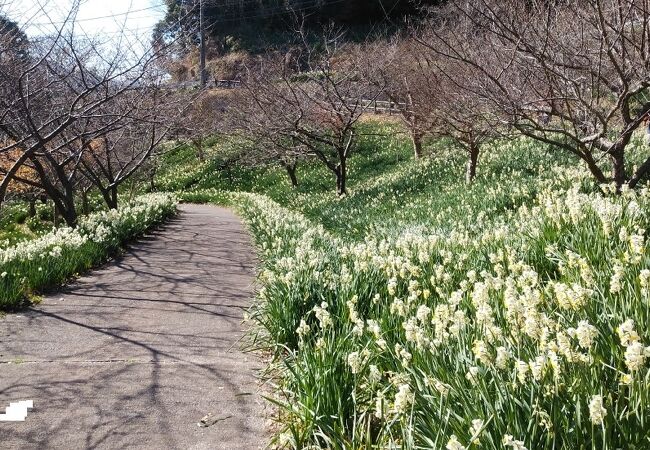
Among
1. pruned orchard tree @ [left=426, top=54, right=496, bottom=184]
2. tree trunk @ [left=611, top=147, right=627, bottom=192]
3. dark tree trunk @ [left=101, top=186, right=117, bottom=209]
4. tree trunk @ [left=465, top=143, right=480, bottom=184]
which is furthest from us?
dark tree trunk @ [left=101, top=186, right=117, bottom=209]

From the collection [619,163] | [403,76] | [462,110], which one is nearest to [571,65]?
[619,163]

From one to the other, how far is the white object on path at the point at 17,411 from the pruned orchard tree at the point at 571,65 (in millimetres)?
4340

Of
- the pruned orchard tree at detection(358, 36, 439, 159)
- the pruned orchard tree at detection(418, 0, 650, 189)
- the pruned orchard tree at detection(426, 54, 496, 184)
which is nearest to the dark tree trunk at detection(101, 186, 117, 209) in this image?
the pruned orchard tree at detection(358, 36, 439, 159)

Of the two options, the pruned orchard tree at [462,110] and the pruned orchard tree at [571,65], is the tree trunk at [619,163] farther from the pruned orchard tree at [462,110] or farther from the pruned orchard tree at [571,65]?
the pruned orchard tree at [462,110]

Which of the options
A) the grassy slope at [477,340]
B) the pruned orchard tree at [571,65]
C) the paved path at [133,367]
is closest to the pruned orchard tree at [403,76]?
the pruned orchard tree at [571,65]

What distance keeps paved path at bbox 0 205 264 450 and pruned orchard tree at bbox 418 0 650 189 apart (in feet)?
11.4

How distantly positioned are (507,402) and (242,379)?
2306mm

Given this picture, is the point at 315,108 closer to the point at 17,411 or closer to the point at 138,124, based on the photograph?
the point at 138,124

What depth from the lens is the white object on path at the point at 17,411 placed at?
3.23 m

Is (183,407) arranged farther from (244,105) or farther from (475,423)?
(244,105)

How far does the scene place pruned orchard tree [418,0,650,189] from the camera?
5.64m

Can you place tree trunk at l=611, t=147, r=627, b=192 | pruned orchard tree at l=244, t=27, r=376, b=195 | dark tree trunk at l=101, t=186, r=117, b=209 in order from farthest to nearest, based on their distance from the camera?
pruned orchard tree at l=244, t=27, r=376, b=195 < dark tree trunk at l=101, t=186, r=117, b=209 < tree trunk at l=611, t=147, r=627, b=192

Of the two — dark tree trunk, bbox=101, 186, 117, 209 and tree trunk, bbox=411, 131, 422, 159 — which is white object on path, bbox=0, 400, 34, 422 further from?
tree trunk, bbox=411, 131, 422, 159

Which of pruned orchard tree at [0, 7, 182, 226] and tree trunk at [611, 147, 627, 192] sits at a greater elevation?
pruned orchard tree at [0, 7, 182, 226]
